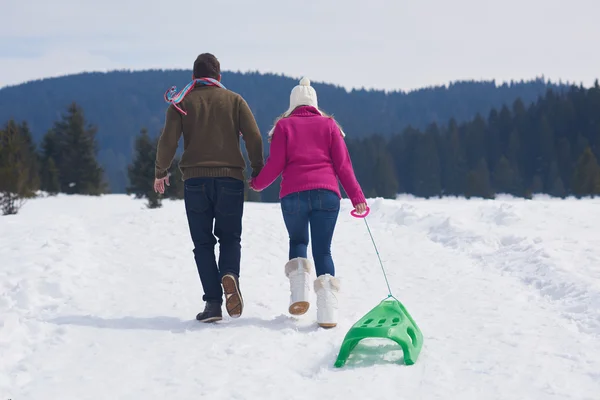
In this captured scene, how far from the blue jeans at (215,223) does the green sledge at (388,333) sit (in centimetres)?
147

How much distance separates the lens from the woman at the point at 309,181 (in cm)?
512

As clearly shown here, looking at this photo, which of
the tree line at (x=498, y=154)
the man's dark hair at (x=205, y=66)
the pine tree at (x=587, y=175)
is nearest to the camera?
the man's dark hair at (x=205, y=66)

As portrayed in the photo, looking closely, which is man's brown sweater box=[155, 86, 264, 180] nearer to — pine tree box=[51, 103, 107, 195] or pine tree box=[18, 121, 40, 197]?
pine tree box=[18, 121, 40, 197]

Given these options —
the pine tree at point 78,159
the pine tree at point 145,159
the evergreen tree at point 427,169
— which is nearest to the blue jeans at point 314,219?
the pine tree at point 145,159

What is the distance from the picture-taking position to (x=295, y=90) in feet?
17.3

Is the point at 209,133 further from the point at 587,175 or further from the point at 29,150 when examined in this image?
the point at 587,175

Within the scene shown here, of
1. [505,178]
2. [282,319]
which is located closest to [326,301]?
[282,319]

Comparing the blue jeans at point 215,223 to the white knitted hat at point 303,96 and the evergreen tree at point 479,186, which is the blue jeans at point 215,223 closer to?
the white knitted hat at point 303,96

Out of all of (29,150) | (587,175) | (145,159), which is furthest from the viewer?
(587,175)

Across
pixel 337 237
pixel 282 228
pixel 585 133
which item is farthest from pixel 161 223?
pixel 585 133

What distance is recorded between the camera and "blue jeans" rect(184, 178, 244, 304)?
5180 millimetres

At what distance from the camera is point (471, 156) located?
84.4m

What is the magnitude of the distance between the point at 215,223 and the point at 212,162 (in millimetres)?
560

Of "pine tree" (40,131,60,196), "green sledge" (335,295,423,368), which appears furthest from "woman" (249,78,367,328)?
"pine tree" (40,131,60,196)
